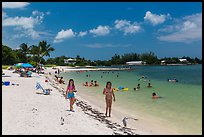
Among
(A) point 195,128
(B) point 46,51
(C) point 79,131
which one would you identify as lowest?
(A) point 195,128

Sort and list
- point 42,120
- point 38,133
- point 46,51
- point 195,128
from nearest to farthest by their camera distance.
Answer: point 38,133 < point 42,120 < point 195,128 < point 46,51

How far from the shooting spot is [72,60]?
139125mm

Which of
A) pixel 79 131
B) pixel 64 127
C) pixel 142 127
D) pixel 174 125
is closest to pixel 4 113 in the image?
pixel 64 127

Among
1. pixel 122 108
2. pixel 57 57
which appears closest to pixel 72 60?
pixel 57 57

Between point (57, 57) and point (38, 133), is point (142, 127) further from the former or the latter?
point (57, 57)

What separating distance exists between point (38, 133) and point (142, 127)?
5.14 meters

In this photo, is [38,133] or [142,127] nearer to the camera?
[38,133]

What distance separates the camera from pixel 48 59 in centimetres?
12988

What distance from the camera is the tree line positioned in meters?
68.7

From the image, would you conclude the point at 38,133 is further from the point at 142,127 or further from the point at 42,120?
the point at 142,127

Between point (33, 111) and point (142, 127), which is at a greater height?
point (33, 111)

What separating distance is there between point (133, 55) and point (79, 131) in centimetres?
18001

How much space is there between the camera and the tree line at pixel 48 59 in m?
68.7

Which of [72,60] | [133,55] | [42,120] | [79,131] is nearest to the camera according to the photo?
[79,131]
